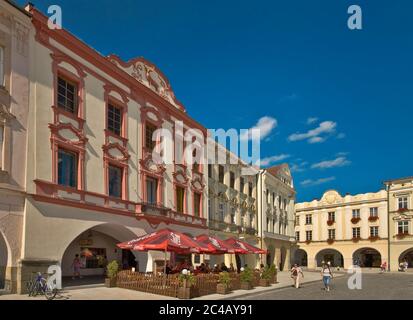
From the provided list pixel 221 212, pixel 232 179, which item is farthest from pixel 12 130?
pixel 232 179

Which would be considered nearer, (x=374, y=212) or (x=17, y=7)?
(x=17, y=7)

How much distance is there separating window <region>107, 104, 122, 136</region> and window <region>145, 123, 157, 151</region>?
2530 millimetres

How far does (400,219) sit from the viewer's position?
6016 cm

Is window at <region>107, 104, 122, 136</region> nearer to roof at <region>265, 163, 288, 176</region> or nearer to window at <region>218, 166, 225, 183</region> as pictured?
window at <region>218, 166, 225, 183</region>

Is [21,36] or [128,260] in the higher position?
[21,36]

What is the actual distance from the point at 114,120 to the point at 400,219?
4758 cm

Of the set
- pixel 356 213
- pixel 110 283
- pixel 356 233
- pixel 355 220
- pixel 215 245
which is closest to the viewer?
pixel 110 283

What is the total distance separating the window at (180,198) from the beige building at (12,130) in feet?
42.5

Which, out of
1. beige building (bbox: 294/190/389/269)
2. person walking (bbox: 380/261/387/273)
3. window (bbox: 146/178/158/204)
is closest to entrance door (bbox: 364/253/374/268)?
beige building (bbox: 294/190/389/269)

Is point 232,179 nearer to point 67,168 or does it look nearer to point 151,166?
point 151,166

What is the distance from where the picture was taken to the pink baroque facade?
19.0 m

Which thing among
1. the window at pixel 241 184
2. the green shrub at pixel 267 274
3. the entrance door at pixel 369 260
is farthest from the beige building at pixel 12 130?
the entrance door at pixel 369 260

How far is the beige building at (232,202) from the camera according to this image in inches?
1415
